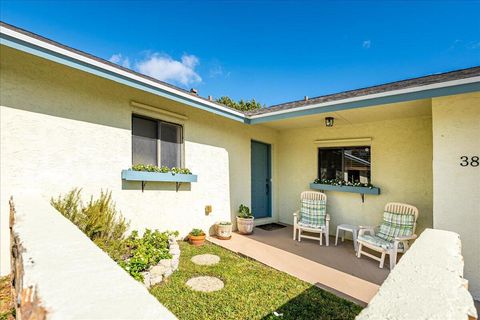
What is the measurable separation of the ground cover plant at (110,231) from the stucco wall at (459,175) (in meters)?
4.48

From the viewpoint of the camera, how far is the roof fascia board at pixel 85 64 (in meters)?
2.86

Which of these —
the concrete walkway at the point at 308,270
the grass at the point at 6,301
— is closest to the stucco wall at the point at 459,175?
the concrete walkway at the point at 308,270

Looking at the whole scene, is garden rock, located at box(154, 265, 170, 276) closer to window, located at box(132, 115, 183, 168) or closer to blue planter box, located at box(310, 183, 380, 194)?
window, located at box(132, 115, 183, 168)

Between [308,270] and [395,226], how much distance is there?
2.26 meters

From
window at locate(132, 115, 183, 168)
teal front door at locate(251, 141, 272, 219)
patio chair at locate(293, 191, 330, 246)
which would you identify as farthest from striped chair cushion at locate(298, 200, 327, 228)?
window at locate(132, 115, 183, 168)

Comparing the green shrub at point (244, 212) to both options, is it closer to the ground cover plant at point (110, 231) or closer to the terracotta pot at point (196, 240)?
the terracotta pot at point (196, 240)

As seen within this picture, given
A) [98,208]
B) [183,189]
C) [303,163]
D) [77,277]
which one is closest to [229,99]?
[303,163]

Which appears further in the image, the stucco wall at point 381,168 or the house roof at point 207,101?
the stucco wall at point 381,168

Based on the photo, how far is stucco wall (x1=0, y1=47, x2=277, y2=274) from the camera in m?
3.27

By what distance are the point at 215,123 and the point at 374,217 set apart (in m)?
4.68

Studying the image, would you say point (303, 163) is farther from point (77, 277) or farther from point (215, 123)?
point (77, 277)

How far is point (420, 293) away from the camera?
104 cm

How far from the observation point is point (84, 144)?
3939 mm

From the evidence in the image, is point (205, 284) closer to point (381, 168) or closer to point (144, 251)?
point (144, 251)
